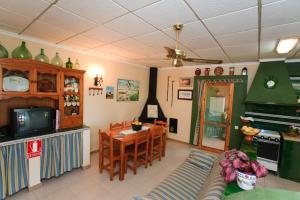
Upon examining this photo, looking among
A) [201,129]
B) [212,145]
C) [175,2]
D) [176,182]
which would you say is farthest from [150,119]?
[175,2]

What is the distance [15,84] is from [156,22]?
2.28 metres

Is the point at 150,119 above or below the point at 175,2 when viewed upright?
below

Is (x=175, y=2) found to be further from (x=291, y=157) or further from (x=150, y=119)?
(x=150, y=119)

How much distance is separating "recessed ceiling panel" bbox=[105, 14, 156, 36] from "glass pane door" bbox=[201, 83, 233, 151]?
2.88 metres

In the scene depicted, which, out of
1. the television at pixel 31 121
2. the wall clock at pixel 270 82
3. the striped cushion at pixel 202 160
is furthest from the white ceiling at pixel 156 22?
Answer: the striped cushion at pixel 202 160

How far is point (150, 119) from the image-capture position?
4953 millimetres

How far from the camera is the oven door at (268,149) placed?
3121 mm

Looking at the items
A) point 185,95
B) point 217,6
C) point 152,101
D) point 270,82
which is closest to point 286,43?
point 270,82

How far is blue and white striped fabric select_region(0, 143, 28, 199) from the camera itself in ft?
6.82

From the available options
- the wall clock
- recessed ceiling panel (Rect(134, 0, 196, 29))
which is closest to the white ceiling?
recessed ceiling panel (Rect(134, 0, 196, 29))

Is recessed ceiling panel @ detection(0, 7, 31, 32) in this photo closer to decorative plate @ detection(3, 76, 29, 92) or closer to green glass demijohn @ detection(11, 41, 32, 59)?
green glass demijohn @ detection(11, 41, 32, 59)

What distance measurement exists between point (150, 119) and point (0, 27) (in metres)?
3.85

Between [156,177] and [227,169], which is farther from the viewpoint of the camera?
[156,177]

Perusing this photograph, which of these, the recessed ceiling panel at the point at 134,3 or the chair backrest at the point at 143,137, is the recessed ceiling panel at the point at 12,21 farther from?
the chair backrest at the point at 143,137
